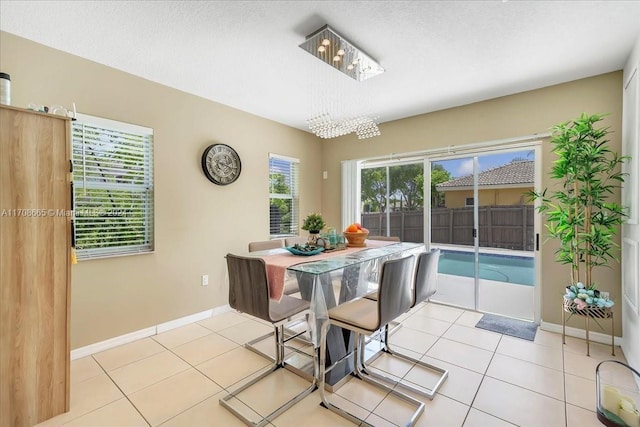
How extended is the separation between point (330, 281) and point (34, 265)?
1.83 meters

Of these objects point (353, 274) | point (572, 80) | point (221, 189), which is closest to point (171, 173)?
point (221, 189)

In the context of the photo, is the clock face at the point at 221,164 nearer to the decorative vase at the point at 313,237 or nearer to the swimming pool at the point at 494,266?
the decorative vase at the point at 313,237

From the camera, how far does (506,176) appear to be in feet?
11.5

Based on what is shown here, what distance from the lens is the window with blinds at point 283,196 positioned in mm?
4324

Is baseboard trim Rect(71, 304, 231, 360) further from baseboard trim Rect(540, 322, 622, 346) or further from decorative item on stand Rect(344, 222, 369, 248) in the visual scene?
baseboard trim Rect(540, 322, 622, 346)

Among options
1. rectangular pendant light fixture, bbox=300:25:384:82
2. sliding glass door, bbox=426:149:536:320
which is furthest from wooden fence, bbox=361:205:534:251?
rectangular pendant light fixture, bbox=300:25:384:82

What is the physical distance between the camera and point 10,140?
167 cm

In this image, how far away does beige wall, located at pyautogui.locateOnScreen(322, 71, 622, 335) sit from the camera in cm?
276

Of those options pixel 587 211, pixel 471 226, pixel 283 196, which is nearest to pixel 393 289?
pixel 587 211

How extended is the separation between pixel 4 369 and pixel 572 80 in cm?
510

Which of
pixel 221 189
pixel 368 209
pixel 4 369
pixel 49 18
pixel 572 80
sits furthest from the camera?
pixel 368 209

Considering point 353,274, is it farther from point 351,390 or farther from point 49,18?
point 49,18

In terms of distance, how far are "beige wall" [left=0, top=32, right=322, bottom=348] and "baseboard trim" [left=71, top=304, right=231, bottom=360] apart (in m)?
0.05

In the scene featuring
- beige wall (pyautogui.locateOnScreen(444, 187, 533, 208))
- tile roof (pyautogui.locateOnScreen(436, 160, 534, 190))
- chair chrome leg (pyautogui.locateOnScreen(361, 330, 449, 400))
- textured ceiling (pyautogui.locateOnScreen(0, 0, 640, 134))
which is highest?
textured ceiling (pyautogui.locateOnScreen(0, 0, 640, 134))
